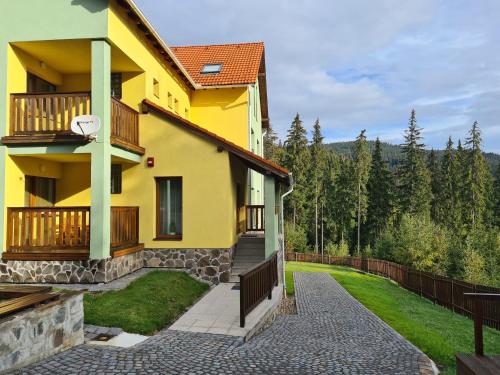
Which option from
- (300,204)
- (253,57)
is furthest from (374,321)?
→ (300,204)

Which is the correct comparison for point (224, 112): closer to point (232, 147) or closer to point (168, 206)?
point (232, 147)

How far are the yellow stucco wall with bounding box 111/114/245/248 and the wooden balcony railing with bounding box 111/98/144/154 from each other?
314mm

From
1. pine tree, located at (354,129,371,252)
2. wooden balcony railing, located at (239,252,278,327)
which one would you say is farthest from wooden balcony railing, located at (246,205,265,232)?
pine tree, located at (354,129,371,252)

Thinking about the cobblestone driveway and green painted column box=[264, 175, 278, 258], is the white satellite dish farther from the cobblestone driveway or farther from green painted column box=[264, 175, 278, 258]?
the cobblestone driveway

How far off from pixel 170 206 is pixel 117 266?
2.76 metres

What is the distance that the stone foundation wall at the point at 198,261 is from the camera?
12227 millimetres

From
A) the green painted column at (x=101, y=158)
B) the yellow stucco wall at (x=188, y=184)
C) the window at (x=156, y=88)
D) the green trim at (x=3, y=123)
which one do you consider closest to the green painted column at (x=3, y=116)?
the green trim at (x=3, y=123)

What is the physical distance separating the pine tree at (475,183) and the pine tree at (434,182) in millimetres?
4287

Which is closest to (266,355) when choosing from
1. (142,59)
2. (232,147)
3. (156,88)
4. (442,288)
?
(232,147)

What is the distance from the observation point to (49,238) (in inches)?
405

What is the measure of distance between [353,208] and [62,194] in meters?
53.5

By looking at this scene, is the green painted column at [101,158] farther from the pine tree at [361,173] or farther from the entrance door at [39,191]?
the pine tree at [361,173]

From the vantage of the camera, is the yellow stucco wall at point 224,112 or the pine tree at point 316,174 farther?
the pine tree at point 316,174

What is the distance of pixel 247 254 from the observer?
13.5 metres
